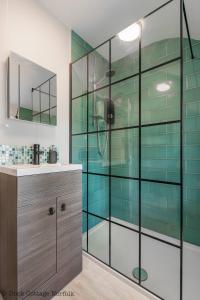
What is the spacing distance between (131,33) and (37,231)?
67.1 inches

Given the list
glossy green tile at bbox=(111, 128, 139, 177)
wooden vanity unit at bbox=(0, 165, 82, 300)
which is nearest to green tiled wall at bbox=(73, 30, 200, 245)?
glossy green tile at bbox=(111, 128, 139, 177)

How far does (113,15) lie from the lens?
167 cm

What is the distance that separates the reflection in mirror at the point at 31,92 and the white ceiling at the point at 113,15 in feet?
2.06

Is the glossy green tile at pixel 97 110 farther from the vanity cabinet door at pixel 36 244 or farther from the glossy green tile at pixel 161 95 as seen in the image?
the vanity cabinet door at pixel 36 244

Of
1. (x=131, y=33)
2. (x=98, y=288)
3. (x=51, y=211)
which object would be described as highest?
(x=131, y=33)

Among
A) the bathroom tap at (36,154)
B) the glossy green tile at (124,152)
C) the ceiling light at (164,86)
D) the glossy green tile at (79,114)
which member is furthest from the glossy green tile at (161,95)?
the bathroom tap at (36,154)

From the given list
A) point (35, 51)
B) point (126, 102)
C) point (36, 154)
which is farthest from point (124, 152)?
point (35, 51)

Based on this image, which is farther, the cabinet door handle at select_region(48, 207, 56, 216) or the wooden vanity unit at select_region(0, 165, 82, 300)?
the cabinet door handle at select_region(48, 207, 56, 216)

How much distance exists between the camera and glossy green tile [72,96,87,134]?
1866 mm

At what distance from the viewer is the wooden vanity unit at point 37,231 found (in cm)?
98

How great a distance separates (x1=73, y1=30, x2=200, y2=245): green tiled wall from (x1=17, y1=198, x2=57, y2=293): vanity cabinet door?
0.63 m

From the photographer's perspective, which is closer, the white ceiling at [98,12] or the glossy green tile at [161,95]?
the glossy green tile at [161,95]

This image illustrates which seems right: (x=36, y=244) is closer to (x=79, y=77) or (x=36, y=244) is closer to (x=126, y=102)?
(x=126, y=102)

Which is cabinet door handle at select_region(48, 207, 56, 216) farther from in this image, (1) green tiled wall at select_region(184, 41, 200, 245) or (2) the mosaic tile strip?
(1) green tiled wall at select_region(184, 41, 200, 245)
